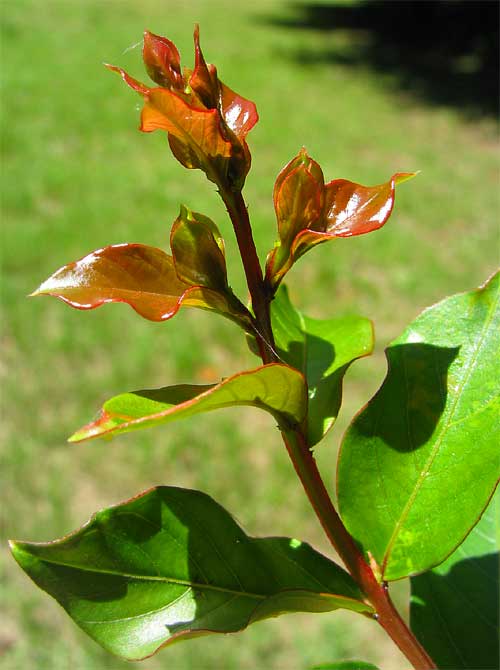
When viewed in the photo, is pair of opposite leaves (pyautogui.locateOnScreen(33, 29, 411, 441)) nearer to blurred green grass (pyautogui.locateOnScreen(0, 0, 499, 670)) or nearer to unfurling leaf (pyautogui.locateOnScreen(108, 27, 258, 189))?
unfurling leaf (pyautogui.locateOnScreen(108, 27, 258, 189))

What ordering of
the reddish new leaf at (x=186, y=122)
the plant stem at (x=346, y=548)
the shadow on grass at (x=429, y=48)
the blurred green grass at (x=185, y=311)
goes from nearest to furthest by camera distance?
1. the reddish new leaf at (x=186, y=122)
2. the plant stem at (x=346, y=548)
3. the blurred green grass at (x=185, y=311)
4. the shadow on grass at (x=429, y=48)

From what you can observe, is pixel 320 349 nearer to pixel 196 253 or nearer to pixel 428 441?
pixel 428 441

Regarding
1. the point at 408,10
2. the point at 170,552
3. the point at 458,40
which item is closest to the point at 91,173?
the point at 170,552

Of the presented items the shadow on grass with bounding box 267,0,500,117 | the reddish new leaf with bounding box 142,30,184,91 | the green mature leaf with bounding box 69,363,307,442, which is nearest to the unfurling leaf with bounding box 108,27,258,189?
the reddish new leaf with bounding box 142,30,184,91

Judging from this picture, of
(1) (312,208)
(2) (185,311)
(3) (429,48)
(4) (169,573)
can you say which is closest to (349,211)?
(1) (312,208)

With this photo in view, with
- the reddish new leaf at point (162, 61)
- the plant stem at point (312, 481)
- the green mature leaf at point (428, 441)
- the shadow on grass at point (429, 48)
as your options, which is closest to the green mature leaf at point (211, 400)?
the plant stem at point (312, 481)

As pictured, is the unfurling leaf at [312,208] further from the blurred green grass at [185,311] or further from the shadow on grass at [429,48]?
the shadow on grass at [429,48]

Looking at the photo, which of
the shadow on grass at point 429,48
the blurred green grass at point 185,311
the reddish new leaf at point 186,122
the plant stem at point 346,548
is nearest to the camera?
the reddish new leaf at point 186,122
